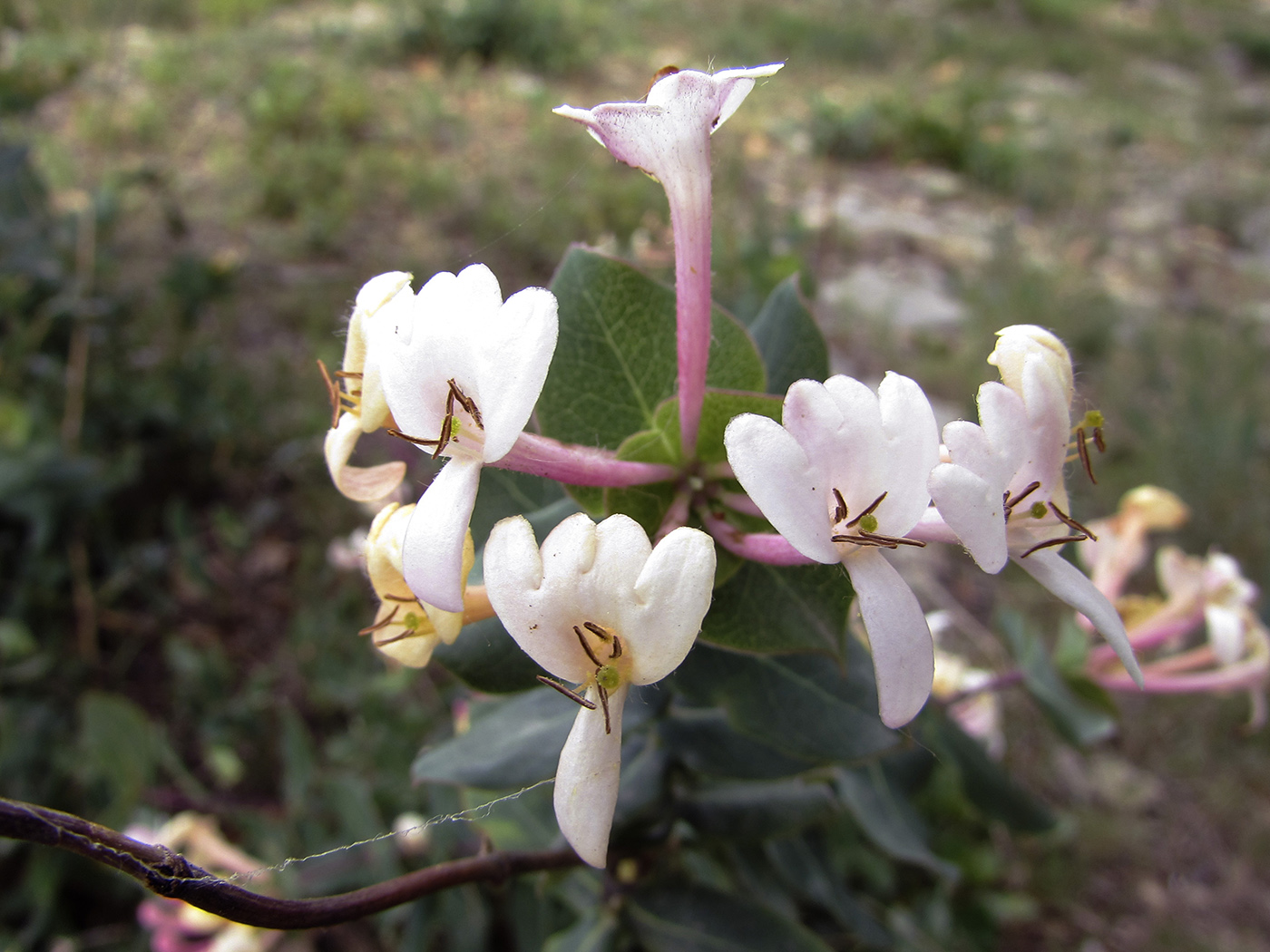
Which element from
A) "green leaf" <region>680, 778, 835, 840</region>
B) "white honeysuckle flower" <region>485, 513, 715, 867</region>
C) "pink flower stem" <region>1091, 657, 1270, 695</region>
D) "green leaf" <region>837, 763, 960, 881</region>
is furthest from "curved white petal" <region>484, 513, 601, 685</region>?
"pink flower stem" <region>1091, 657, 1270, 695</region>

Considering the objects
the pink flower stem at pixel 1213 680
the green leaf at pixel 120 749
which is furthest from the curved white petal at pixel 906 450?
the green leaf at pixel 120 749

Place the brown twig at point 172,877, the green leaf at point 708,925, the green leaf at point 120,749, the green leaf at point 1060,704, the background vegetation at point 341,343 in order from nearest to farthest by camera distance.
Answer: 1. the brown twig at point 172,877
2. the green leaf at point 708,925
3. the green leaf at point 1060,704
4. the green leaf at point 120,749
5. the background vegetation at point 341,343

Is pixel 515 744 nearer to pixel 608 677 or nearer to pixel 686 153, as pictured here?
pixel 608 677

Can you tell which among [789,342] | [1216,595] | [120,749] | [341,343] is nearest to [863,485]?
[789,342]

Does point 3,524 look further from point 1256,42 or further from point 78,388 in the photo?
point 1256,42

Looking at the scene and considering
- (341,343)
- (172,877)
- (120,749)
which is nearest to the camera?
(172,877)

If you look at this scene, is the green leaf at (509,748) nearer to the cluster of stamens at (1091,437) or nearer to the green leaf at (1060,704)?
the cluster of stamens at (1091,437)

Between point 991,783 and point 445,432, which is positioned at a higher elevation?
point 445,432
